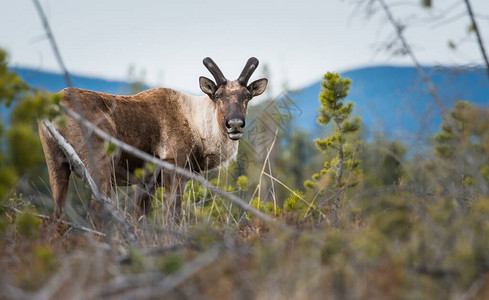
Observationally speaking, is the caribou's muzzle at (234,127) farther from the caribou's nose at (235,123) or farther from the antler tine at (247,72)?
the antler tine at (247,72)

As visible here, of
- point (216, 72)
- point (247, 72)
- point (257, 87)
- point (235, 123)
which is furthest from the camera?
point (257, 87)

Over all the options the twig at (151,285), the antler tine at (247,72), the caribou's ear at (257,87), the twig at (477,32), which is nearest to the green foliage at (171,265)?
A: the twig at (151,285)

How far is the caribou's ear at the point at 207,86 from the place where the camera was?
7078mm

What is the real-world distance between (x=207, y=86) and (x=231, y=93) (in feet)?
1.70

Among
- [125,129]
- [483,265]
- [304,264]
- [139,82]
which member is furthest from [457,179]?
[139,82]

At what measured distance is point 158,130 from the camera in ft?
21.6

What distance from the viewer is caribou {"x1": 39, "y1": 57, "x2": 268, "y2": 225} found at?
533 cm

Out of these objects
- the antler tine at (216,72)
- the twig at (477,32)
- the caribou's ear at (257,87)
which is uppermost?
the twig at (477,32)

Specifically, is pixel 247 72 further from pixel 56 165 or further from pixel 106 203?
pixel 106 203

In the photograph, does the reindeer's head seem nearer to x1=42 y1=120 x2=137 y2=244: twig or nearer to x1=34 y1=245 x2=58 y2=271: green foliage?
x1=42 y1=120 x2=137 y2=244: twig

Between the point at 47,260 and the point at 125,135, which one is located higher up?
the point at 47,260

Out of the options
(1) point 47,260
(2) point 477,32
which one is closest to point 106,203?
(1) point 47,260

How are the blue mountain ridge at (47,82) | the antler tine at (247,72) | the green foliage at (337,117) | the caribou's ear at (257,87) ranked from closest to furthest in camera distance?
the blue mountain ridge at (47,82), the green foliage at (337,117), the antler tine at (247,72), the caribou's ear at (257,87)

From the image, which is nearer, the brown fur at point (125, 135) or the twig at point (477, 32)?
the twig at point (477, 32)
